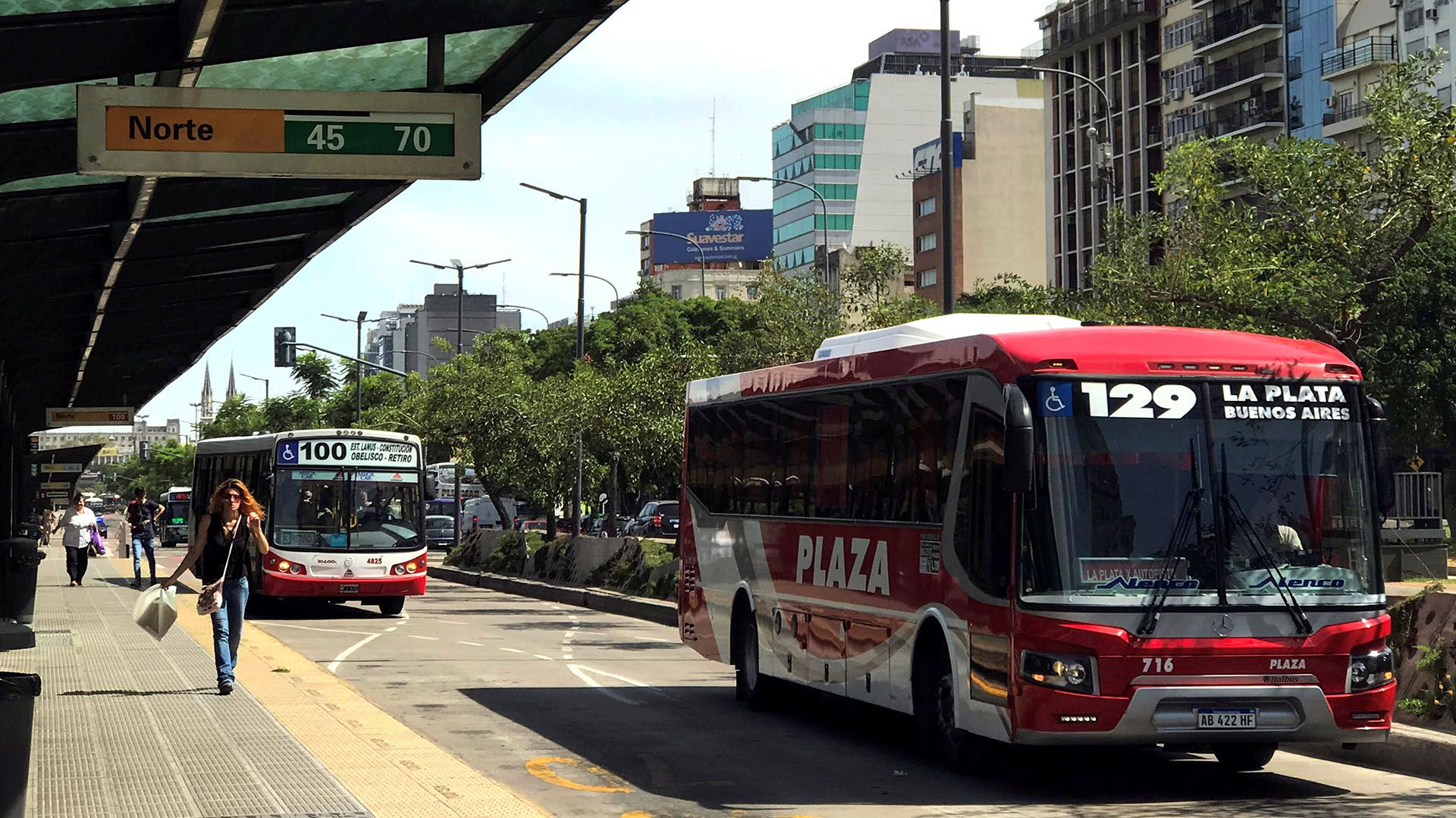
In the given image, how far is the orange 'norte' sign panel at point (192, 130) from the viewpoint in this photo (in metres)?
10.1

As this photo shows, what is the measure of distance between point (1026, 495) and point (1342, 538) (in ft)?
6.25

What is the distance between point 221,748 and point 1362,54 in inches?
2911

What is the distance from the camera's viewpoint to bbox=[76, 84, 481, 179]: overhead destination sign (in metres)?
10.1

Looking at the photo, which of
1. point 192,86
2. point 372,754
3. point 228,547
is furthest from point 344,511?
point 192,86

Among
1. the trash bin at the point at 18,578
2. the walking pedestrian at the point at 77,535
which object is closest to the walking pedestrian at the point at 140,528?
the walking pedestrian at the point at 77,535

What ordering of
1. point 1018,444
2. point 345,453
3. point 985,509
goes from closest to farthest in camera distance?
1. point 1018,444
2. point 985,509
3. point 345,453

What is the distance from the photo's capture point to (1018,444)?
418 inches

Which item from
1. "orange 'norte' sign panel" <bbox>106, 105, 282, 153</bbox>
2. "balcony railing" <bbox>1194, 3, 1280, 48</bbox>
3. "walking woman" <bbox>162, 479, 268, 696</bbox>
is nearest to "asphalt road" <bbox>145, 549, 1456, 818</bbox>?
"walking woman" <bbox>162, 479, 268, 696</bbox>

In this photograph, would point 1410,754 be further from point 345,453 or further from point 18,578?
point 345,453

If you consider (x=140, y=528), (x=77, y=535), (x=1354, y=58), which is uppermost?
(x=1354, y=58)

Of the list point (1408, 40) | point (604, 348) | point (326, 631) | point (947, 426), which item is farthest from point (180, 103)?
point (604, 348)

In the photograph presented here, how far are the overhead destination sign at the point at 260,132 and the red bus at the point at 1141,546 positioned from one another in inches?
144

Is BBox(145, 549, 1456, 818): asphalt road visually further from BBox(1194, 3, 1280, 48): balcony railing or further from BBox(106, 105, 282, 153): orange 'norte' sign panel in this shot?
BBox(1194, 3, 1280, 48): balcony railing

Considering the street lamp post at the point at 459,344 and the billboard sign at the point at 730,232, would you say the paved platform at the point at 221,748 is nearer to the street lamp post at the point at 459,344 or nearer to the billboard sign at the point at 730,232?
the street lamp post at the point at 459,344
